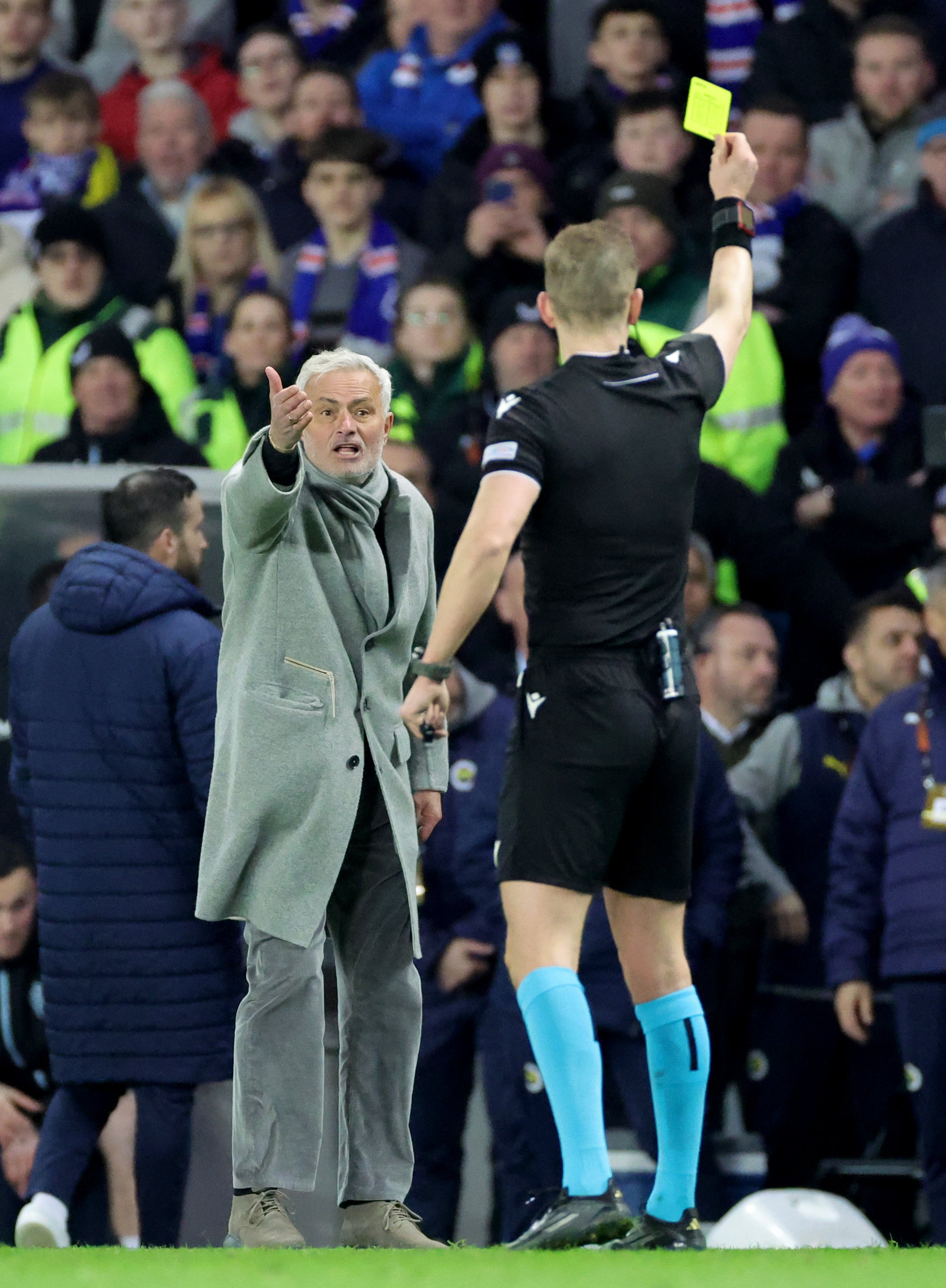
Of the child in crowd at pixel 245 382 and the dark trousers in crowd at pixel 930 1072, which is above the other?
the child in crowd at pixel 245 382

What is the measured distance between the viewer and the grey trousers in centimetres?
441

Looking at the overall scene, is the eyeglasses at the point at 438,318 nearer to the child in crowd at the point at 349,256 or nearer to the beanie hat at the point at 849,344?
the child in crowd at the point at 349,256

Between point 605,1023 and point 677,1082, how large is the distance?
2.38 metres

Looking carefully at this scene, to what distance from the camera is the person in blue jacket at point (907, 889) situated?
6.45 metres

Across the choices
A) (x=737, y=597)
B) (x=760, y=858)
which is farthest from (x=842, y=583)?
(x=760, y=858)

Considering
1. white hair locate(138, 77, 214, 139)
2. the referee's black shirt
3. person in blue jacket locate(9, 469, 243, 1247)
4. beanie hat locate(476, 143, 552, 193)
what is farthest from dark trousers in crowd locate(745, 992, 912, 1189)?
white hair locate(138, 77, 214, 139)

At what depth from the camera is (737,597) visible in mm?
8047

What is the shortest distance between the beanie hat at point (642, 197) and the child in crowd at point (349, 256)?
1.04 meters

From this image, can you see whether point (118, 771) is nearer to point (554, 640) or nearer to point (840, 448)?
point (554, 640)

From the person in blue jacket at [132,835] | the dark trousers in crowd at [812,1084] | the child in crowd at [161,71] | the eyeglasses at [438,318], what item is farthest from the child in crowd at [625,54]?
the person in blue jacket at [132,835]

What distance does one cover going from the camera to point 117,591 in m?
5.64

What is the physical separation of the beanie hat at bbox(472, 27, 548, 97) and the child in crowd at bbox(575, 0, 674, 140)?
300 mm

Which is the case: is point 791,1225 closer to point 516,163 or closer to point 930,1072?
point 930,1072

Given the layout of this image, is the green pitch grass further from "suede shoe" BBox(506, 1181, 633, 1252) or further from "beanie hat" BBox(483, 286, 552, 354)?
"beanie hat" BBox(483, 286, 552, 354)
